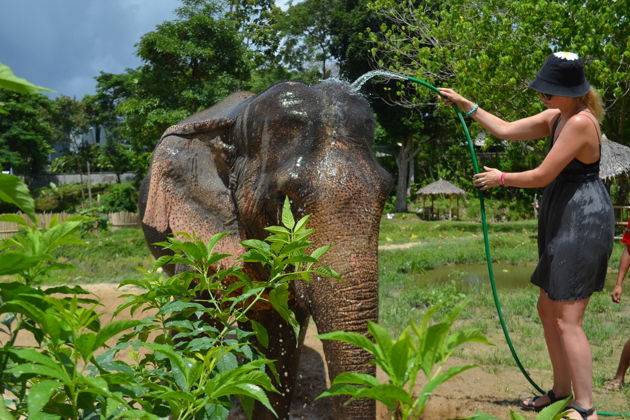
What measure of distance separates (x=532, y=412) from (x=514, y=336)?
8.70 feet

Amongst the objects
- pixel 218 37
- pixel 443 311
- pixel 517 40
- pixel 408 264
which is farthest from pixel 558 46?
pixel 443 311

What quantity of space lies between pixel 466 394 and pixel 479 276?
706cm

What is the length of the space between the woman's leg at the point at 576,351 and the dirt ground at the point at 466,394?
0.42 metres

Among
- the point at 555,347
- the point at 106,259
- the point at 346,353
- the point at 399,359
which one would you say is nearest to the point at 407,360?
the point at 399,359

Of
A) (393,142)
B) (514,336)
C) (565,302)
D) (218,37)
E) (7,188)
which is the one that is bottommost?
(514,336)

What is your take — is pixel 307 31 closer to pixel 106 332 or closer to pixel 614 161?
pixel 614 161

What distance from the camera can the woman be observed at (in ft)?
10.2

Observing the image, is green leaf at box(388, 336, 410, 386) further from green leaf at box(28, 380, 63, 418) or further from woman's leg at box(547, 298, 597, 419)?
woman's leg at box(547, 298, 597, 419)

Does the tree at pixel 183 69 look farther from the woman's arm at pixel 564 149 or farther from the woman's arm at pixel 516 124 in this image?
the woman's arm at pixel 564 149

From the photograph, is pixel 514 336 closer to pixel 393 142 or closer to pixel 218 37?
pixel 218 37

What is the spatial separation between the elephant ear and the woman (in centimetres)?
149

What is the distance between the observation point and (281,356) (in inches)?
171

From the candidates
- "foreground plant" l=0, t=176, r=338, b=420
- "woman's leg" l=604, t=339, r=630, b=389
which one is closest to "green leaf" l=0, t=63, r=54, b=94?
"foreground plant" l=0, t=176, r=338, b=420

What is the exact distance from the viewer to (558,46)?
1527cm
